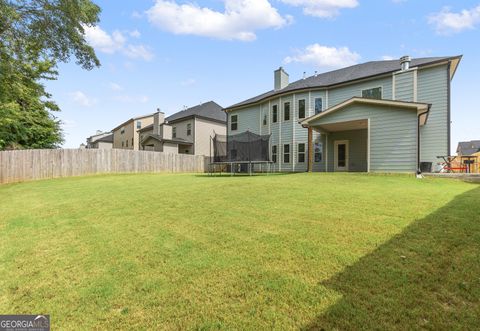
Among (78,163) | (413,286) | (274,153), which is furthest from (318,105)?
(78,163)

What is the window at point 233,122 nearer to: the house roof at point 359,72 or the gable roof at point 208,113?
the house roof at point 359,72

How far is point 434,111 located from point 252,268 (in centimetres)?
1454

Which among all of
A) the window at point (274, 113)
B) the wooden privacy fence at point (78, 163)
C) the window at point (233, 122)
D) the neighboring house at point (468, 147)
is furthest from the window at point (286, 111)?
the neighboring house at point (468, 147)

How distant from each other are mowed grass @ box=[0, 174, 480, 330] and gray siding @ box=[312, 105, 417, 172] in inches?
289

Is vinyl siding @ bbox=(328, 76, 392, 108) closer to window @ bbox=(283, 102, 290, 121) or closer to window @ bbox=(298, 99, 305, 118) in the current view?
window @ bbox=(298, 99, 305, 118)

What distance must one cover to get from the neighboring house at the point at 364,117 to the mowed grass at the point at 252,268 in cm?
772

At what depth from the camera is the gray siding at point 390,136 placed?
433 inches

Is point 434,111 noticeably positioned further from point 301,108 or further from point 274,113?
point 274,113

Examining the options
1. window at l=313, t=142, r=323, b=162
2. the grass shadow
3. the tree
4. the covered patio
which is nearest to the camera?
the grass shadow

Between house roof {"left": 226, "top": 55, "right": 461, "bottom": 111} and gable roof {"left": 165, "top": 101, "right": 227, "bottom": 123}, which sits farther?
gable roof {"left": 165, "top": 101, "right": 227, "bottom": 123}

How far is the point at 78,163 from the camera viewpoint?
53.5 feet

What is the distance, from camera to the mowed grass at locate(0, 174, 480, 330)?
191cm

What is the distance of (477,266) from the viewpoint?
7.97 feet

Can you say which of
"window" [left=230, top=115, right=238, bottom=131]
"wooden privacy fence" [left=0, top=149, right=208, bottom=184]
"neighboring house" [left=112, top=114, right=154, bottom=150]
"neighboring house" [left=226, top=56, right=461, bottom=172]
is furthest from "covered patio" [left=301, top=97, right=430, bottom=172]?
"neighboring house" [left=112, top=114, right=154, bottom=150]
